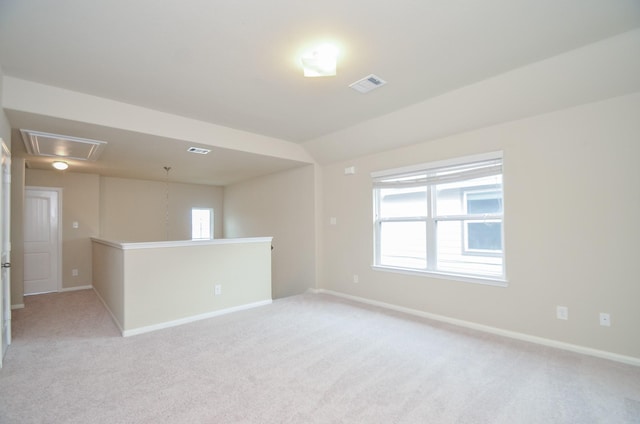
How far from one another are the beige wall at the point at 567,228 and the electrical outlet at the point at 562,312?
5 cm

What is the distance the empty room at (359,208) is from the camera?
208cm

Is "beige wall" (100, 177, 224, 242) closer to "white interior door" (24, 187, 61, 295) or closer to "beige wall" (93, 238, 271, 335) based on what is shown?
"white interior door" (24, 187, 61, 295)

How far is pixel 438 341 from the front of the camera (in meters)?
3.14

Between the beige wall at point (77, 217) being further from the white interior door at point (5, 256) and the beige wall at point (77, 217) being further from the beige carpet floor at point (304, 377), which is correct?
the white interior door at point (5, 256)

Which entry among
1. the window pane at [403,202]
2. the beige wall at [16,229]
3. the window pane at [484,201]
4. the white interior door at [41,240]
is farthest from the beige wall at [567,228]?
the white interior door at [41,240]

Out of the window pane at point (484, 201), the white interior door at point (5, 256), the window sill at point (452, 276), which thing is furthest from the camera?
the window pane at point (484, 201)

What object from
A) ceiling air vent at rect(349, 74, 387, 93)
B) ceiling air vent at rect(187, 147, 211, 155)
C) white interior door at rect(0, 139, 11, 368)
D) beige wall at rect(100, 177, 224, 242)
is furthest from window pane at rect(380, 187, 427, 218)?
beige wall at rect(100, 177, 224, 242)

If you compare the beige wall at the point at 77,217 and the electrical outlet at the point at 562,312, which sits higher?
the beige wall at the point at 77,217

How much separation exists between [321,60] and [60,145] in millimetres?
Answer: 3617

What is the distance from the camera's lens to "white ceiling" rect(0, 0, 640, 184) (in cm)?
198

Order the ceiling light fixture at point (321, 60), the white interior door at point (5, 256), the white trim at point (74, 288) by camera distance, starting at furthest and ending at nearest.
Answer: the white trim at point (74, 288)
the white interior door at point (5, 256)
the ceiling light fixture at point (321, 60)

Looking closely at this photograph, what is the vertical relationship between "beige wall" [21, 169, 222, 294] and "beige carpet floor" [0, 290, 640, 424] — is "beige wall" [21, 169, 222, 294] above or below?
above

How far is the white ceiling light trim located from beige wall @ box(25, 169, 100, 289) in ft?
5.36

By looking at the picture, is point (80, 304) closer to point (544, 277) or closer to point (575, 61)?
point (544, 277)
